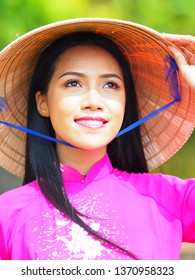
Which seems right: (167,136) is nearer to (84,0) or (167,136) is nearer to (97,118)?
(97,118)

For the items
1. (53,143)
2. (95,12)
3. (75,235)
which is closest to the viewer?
(75,235)

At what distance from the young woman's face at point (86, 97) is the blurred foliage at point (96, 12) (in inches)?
41.7

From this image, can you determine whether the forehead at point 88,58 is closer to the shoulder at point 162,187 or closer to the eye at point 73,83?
the eye at point 73,83

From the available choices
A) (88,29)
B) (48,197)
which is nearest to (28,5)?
(88,29)

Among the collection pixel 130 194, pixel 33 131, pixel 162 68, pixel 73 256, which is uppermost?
pixel 162 68

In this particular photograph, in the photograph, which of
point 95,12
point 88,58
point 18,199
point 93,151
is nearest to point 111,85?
point 88,58

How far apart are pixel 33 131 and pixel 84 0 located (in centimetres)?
125

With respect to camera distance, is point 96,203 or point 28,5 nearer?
point 96,203

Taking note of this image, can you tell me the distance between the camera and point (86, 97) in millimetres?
2928

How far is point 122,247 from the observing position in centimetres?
284

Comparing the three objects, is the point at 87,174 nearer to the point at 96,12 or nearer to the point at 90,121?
the point at 90,121

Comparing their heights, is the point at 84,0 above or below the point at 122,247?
above

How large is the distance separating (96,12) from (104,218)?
5.19 feet

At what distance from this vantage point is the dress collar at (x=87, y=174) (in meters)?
3.02
